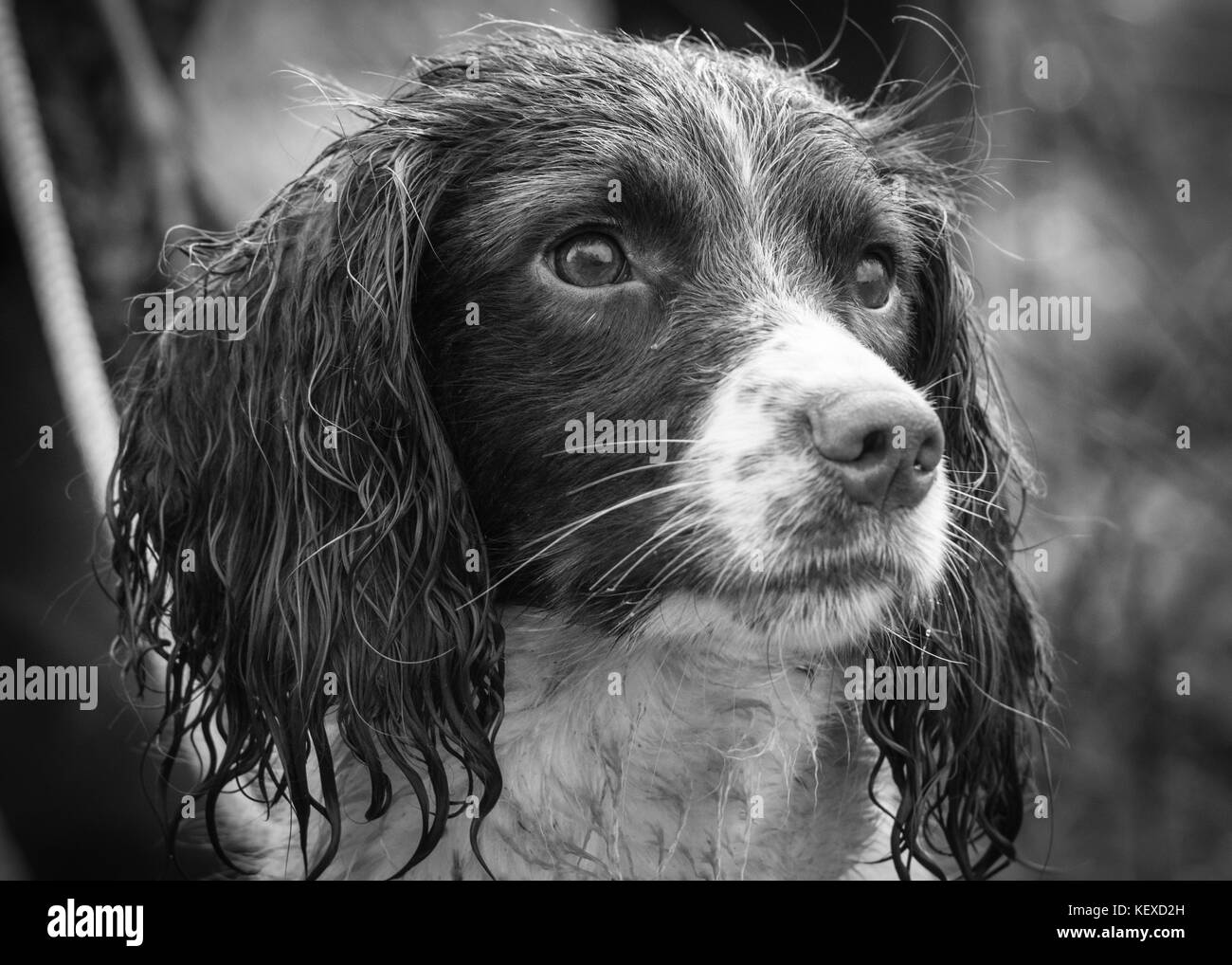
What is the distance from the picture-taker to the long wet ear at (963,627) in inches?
96.0

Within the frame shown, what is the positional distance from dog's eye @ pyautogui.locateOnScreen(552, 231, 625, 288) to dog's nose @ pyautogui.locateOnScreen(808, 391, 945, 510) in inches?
19.3

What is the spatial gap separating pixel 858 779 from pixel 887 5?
2254 mm

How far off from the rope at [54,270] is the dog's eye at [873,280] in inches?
63.2

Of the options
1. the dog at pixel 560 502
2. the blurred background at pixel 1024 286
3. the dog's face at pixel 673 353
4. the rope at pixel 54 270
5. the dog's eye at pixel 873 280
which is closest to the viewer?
the dog's face at pixel 673 353

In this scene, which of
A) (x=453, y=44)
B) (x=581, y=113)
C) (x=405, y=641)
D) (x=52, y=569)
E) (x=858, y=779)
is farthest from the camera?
(x=52, y=569)

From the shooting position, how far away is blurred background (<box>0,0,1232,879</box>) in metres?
3.20

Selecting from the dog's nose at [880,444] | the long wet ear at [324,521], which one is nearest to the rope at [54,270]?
the long wet ear at [324,521]

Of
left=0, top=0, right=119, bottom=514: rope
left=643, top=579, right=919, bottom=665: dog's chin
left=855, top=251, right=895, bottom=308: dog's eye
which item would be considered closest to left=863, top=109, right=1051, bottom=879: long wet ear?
left=855, top=251, right=895, bottom=308: dog's eye

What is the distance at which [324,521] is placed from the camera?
85.7 inches

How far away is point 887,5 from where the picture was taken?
3.48 meters

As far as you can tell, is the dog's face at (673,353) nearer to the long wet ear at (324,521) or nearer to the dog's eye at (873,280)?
the dog's eye at (873,280)

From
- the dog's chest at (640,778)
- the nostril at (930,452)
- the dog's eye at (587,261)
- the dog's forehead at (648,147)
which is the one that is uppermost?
the dog's forehead at (648,147)

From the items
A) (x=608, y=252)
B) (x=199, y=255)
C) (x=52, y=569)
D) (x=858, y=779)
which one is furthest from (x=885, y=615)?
(x=52, y=569)
